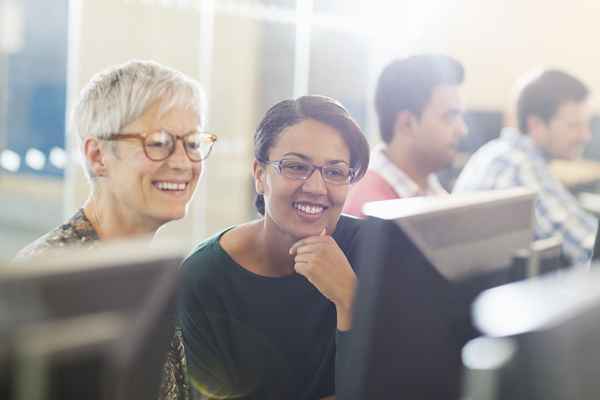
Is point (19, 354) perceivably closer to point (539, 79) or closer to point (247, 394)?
point (247, 394)

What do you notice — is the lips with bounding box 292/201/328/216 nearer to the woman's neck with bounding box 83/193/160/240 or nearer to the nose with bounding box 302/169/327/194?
the nose with bounding box 302/169/327/194

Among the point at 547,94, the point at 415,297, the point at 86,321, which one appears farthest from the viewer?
the point at 547,94

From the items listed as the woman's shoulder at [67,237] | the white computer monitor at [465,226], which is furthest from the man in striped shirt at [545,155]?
the woman's shoulder at [67,237]

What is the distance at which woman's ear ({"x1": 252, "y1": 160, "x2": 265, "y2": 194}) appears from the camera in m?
1.40

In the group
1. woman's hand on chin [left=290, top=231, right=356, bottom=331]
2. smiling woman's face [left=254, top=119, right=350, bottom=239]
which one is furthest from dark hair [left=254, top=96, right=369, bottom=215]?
woman's hand on chin [left=290, top=231, right=356, bottom=331]

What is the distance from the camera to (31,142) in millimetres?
3615

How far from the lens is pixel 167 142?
130 centimetres

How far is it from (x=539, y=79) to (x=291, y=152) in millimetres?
1918

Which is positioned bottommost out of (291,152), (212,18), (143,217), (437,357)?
(437,357)

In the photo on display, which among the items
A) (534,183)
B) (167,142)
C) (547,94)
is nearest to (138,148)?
(167,142)

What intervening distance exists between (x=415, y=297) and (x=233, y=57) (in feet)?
13.1

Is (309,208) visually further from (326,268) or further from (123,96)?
(123,96)

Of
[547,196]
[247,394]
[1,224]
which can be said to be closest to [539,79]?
[547,196]

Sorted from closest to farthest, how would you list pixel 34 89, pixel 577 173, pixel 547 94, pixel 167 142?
pixel 167 142
pixel 547 94
pixel 34 89
pixel 577 173
